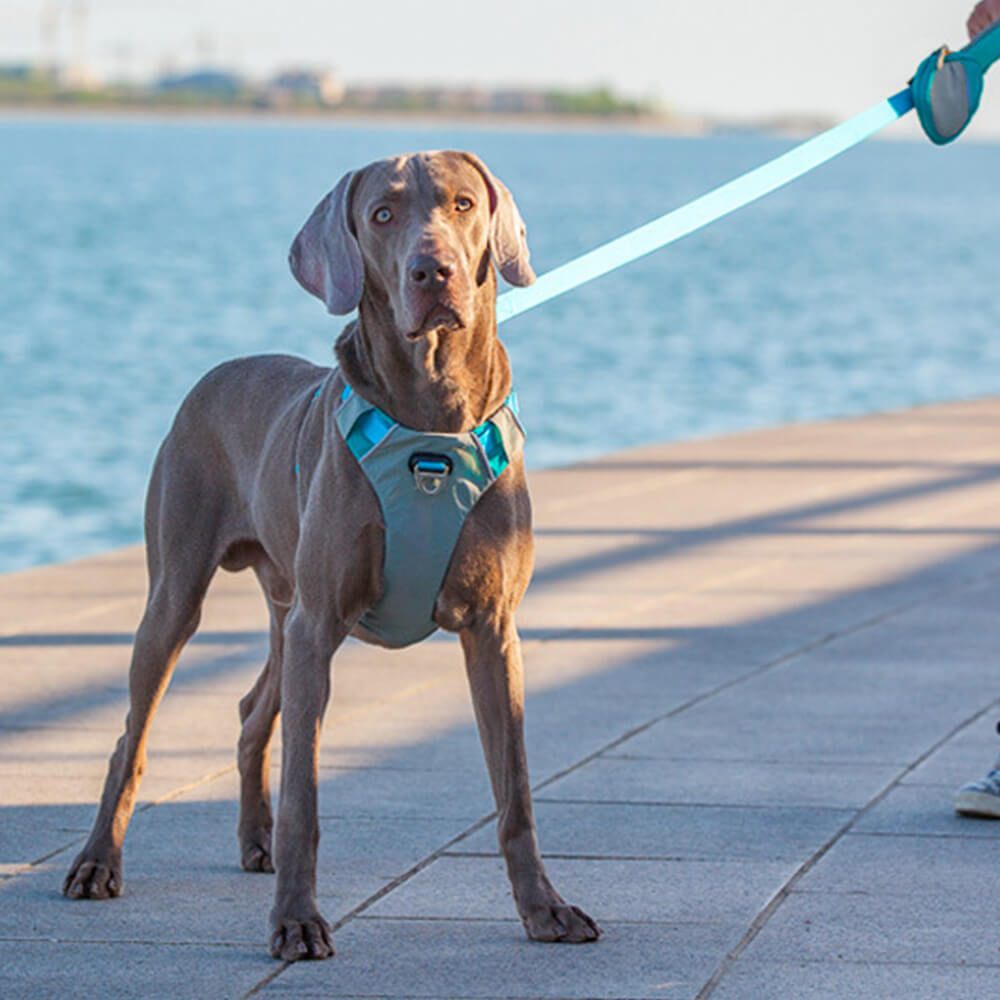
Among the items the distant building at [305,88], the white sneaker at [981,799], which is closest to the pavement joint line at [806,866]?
the white sneaker at [981,799]

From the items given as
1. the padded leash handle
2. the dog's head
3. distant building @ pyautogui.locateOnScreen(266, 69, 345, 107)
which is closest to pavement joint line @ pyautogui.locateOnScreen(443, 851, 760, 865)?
the dog's head

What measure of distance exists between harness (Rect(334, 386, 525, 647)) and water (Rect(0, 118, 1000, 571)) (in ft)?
35.3

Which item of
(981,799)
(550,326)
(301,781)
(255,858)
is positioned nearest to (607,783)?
(981,799)

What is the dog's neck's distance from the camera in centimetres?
448

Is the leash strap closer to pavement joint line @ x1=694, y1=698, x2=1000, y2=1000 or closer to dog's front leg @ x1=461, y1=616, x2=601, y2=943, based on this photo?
dog's front leg @ x1=461, y1=616, x2=601, y2=943

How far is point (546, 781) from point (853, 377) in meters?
24.1

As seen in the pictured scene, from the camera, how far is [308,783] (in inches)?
175

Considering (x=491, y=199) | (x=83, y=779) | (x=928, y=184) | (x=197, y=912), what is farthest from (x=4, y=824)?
(x=928, y=184)

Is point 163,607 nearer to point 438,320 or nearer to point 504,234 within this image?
point 438,320

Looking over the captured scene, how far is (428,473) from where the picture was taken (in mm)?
4434

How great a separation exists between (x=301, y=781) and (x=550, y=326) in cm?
3222

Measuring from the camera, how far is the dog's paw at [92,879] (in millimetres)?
4789

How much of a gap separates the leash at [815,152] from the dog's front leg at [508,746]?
81 centimetres

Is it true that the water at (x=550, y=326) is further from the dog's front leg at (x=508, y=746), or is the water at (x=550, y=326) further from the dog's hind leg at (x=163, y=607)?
the dog's front leg at (x=508, y=746)
